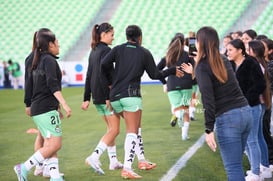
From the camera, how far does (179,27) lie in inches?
1196

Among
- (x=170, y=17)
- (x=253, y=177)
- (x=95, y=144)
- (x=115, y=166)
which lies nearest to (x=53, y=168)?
(x=115, y=166)

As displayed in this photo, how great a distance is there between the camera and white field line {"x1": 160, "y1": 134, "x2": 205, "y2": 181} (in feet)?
25.8

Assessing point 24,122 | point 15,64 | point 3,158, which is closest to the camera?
point 3,158

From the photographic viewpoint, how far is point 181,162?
29.0 feet

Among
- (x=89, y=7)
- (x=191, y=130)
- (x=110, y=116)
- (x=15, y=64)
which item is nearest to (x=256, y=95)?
(x=110, y=116)

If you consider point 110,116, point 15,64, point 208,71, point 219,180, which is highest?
point 208,71

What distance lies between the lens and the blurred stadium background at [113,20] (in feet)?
97.3

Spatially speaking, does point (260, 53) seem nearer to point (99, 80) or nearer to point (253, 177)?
point (253, 177)

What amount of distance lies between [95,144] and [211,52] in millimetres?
5928

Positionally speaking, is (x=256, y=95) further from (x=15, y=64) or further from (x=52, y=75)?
(x=15, y=64)

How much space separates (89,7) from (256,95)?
26.0m

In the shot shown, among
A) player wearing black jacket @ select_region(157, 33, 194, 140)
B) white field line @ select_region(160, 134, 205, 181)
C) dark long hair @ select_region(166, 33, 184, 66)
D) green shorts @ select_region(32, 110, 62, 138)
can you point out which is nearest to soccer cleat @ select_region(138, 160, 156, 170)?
white field line @ select_region(160, 134, 205, 181)

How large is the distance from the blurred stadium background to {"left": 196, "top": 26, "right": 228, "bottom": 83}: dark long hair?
23.4 meters

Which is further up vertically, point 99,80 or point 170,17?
point 99,80
